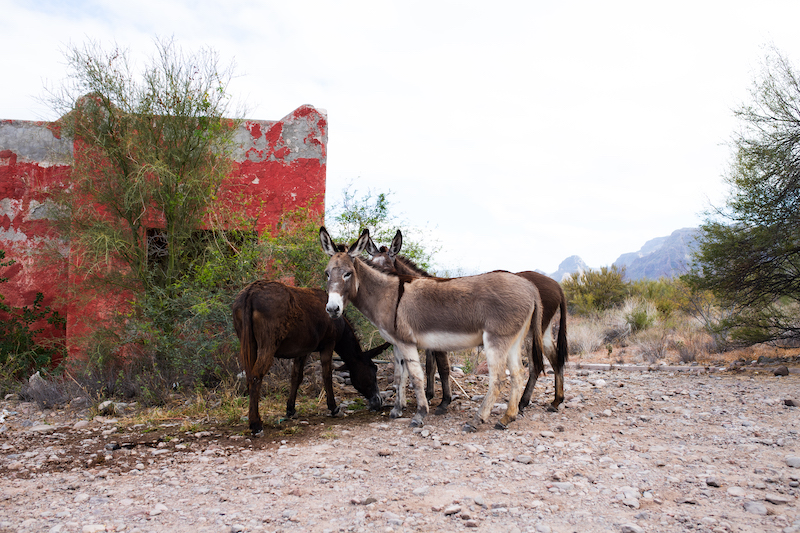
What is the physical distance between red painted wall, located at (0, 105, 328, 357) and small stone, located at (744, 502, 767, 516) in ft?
25.5

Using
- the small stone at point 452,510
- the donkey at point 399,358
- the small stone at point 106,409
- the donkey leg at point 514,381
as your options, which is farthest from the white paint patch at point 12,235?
the small stone at point 452,510

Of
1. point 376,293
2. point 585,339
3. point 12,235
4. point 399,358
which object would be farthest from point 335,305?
point 585,339

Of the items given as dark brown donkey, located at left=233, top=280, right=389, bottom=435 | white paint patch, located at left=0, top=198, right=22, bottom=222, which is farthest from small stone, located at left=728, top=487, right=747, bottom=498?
white paint patch, located at left=0, top=198, right=22, bottom=222

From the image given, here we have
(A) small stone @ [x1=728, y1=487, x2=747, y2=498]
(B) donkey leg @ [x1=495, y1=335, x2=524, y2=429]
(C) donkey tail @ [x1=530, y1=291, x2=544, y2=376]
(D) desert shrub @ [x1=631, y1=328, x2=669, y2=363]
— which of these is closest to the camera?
(A) small stone @ [x1=728, y1=487, x2=747, y2=498]

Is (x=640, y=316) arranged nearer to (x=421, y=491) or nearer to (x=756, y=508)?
(x=756, y=508)

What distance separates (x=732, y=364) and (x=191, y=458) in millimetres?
11650

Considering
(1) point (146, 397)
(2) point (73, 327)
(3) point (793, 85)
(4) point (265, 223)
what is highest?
(3) point (793, 85)

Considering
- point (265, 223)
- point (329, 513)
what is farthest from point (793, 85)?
point (329, 513)

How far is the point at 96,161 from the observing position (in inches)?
335

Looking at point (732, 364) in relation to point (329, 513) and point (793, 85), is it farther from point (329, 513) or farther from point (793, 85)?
point (329, 513)

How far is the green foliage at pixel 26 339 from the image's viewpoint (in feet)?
30.6

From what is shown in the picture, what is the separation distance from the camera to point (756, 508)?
11.5 ft

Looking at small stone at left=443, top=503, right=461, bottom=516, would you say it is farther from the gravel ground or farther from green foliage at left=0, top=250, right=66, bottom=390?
green foliage at left=0, top=250, right=66, bottom=390

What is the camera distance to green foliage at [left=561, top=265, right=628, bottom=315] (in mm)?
22672
